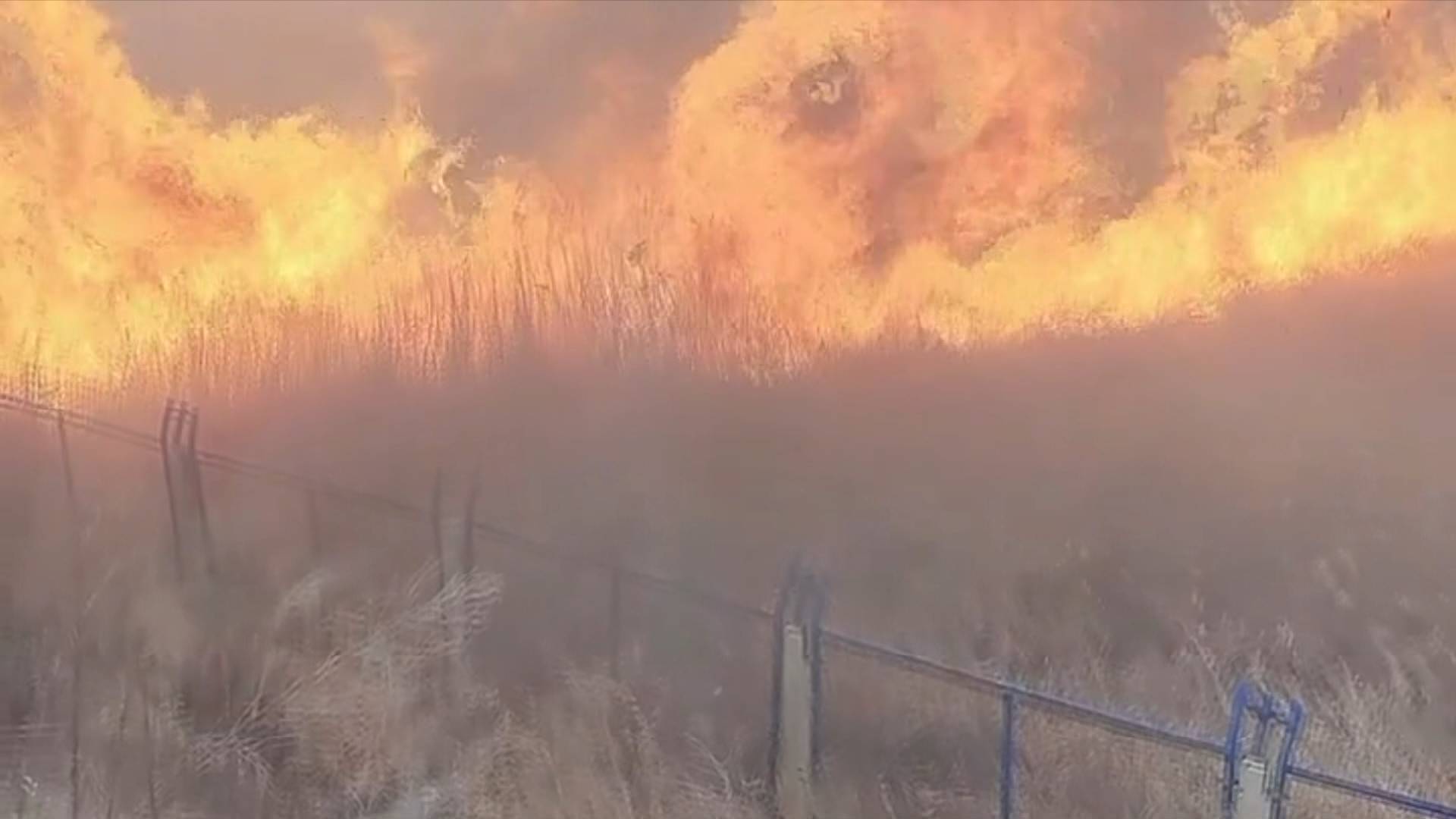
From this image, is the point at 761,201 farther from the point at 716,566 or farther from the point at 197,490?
the point at 197,490

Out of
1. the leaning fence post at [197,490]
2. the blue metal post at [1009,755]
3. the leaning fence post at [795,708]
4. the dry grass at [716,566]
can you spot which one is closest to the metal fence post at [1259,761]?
the dry grass at [716,566]

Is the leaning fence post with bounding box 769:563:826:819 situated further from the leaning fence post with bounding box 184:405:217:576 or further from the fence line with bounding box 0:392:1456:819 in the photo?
the leaning fence post with bounding box 184:405:217:576

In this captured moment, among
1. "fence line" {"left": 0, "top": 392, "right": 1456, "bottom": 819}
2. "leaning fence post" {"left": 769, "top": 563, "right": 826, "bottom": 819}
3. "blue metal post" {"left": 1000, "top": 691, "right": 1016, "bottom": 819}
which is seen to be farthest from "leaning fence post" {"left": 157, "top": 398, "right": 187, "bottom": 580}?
"blue metal post" {"left": 1000, "top": 691, "right": 1016, "bottom": 819}

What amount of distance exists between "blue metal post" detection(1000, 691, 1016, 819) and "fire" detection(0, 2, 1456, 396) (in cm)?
93

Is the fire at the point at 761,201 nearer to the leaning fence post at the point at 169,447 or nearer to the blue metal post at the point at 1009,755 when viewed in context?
the leaning fence post at the point at 169,447

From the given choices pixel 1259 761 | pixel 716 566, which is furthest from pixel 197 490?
pixel 1259 761

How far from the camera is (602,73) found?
3.50m

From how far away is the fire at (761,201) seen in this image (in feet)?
11.4

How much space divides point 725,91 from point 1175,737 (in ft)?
5.91

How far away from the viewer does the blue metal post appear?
3.35 metres

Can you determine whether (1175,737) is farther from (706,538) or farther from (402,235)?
(402,235)

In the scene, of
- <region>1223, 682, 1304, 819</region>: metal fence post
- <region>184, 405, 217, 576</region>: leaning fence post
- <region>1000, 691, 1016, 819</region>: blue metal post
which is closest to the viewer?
<region>1223, 682, 1304, 819</region>: metal fence post

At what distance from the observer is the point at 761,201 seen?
3572mm

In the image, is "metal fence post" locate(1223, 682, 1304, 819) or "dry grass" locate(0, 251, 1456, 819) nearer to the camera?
"metal fence post" locate(1223, 682, 1304, 819)
